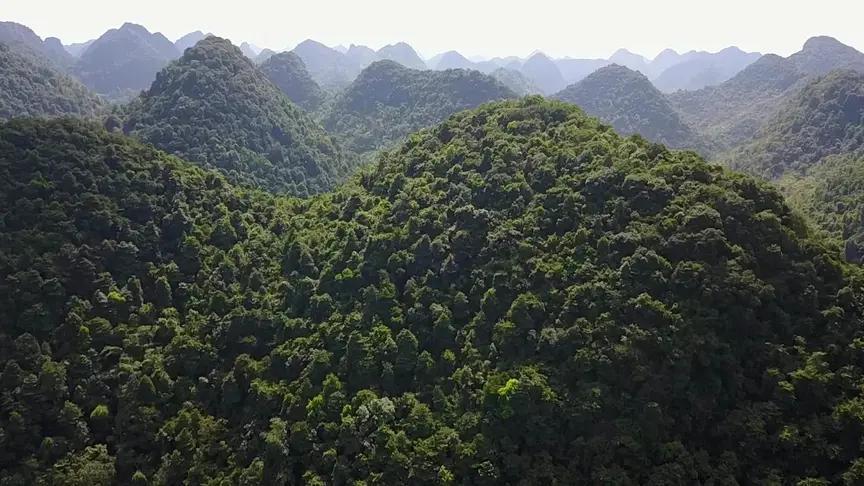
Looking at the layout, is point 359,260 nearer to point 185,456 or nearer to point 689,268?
point 185,456

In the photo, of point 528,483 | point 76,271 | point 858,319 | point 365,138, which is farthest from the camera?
point 365,138

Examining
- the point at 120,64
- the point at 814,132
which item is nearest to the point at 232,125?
the point at 814,132

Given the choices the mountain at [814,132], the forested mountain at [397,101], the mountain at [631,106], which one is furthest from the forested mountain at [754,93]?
the forested mountain at [397,101]

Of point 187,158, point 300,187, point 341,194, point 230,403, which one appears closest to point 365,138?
A: point 300,187

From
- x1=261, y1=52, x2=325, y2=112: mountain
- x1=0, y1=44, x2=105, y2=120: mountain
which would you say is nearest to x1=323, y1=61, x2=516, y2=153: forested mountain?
x1=261, y1=52, x2=325, y2=112: mountain

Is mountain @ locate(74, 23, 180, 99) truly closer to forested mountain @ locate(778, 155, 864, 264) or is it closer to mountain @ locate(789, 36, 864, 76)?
forested mountain @ locate(778, 155, 864, 264)

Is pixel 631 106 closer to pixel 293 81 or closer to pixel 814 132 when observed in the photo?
pixel 814 132

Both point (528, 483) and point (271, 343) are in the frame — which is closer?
point (528, 483)
